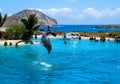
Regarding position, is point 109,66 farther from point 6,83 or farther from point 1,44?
point 1,44

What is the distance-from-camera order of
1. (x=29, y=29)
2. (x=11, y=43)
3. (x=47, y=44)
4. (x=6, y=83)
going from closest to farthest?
(x=47, y=44)
(x=6, y=83)
(x=11, y=43)
(x=29, y=29)

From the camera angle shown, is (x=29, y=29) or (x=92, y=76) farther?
(x=29, y=29)

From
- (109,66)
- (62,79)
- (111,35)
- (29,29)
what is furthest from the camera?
(111,35)

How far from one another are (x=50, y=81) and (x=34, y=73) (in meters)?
4.53

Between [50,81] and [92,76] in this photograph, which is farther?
[92,76]

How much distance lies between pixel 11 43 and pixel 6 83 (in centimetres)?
4140

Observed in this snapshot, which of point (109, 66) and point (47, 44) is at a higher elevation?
point (47, 44)

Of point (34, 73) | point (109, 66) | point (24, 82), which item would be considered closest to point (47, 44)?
point (24, 82)

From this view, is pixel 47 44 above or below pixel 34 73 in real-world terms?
above

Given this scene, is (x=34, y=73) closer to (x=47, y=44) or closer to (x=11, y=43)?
(x=47, y=44)

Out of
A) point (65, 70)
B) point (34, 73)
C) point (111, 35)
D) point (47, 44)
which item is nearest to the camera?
point (47, 44)

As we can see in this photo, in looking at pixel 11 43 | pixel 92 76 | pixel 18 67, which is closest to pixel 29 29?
pixel 11 43

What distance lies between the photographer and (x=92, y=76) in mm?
34156

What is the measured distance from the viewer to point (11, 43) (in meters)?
70.6
